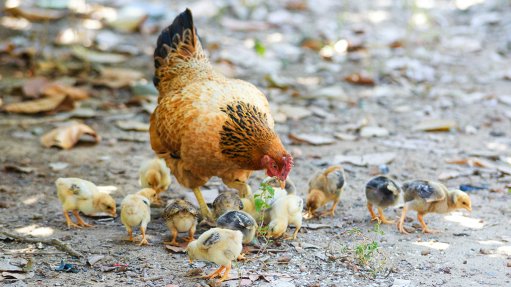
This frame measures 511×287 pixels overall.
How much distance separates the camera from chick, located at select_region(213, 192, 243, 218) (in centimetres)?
490

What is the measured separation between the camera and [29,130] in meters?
7.20

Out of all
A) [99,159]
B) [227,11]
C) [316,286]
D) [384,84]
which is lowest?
[316,286]

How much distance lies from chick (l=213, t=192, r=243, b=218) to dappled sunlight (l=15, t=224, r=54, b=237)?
1235mm

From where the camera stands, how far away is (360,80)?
904 cm

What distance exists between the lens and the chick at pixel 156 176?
18.2 feet

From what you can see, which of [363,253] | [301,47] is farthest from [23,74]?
[363,253]

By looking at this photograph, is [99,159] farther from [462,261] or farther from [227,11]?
[227,11]

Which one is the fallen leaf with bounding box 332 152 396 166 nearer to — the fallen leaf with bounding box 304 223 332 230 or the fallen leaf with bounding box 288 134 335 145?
the fallen leaf with bounding box 288 134 335 145

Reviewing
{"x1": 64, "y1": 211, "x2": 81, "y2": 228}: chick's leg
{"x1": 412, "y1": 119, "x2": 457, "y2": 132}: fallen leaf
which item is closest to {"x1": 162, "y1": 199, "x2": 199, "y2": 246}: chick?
{"x1": 64, "y1": 211, "x2": 81, "y2": 228}: chick's leg

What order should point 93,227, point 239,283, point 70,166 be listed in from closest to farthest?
point 239,283 → point 93,227 → point 70,166

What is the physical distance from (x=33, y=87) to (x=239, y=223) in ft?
14.7

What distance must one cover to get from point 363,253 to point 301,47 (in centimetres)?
649

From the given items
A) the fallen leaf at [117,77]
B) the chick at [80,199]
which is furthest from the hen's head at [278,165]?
the fallen leaf at [117,77]

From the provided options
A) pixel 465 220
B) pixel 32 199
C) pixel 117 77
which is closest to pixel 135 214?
pixel 32 199
